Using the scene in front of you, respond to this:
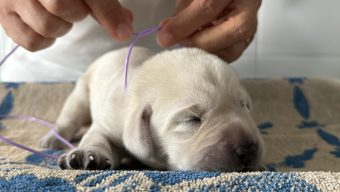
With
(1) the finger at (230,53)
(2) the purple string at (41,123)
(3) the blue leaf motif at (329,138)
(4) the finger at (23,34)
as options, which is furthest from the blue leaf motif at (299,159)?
(4) the finger at (23,34)

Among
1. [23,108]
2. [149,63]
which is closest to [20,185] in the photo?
[149,63]

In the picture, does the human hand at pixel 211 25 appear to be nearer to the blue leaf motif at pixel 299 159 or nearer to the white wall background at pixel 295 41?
the blue leaf motif at pixel 299 159

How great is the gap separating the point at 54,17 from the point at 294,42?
6.13ft

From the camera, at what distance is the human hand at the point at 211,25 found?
4.42 ft

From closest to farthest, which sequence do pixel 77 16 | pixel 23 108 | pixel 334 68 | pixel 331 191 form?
pixel 331 191, pixel 77 16, pixel 23 108, pixel 334 68

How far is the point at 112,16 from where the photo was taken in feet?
3.96

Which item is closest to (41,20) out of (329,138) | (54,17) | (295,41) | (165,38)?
(54,17)

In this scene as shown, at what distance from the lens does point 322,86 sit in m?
2.08

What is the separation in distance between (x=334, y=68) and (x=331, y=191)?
2116mm

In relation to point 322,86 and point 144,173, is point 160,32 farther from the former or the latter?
point 322,86

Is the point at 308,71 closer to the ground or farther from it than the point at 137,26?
closer to the ground

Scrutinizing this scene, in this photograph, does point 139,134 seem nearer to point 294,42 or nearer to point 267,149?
point 267,149

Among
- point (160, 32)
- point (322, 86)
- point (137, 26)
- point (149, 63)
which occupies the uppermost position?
point (160, 32)

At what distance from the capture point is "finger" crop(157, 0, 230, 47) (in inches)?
52.6
